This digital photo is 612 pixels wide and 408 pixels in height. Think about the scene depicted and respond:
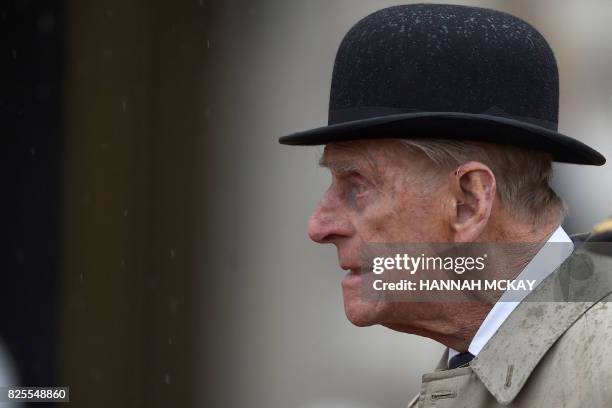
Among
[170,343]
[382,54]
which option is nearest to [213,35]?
[170,343]

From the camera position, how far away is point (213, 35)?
7070 millimetres

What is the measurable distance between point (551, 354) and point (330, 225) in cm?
62

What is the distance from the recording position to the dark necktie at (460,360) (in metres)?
2.65

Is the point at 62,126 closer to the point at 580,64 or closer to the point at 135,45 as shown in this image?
the point at 135,45

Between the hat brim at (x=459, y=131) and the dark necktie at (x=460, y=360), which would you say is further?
the dark necktie at (x=460, y=360)

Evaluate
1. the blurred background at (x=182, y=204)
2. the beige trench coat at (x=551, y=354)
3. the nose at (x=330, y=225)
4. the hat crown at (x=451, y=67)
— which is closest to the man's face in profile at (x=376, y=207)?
the nose at (x=330, y=225)

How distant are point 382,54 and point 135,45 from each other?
15.1 feet

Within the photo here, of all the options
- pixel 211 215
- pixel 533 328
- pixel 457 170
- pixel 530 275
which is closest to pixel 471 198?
pixel 457 170

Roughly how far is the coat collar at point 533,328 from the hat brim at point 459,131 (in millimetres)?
256

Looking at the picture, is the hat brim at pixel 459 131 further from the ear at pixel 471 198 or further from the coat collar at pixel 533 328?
the coat collar at pixel 533 328

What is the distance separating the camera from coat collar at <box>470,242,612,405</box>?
2.38m

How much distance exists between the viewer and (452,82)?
2.58 m

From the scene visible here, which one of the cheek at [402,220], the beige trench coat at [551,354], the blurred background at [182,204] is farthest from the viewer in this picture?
the blurred background at [182,204]

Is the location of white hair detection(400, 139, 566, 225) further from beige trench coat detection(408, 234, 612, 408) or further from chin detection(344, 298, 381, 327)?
chin detection(344, 298, 381, 327)
